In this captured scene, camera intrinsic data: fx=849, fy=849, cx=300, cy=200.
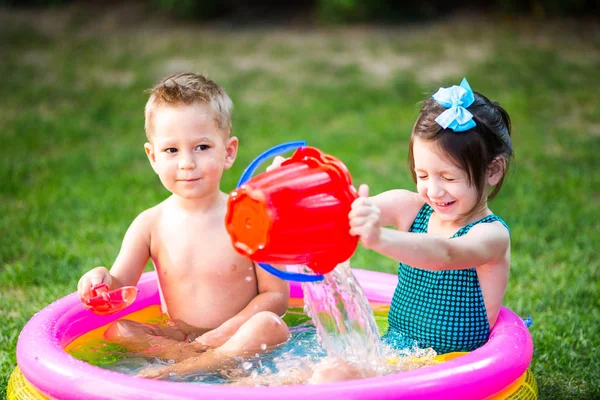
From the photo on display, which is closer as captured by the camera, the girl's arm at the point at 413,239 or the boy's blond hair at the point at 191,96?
the girl's arm at the point at 413,239

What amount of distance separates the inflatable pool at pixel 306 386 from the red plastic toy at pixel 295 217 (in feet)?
1.11

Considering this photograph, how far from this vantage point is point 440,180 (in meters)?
2.67

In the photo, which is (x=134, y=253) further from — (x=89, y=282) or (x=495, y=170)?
(x=495, y=170)

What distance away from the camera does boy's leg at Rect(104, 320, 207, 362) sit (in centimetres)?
287

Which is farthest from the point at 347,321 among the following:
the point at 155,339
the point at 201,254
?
the point at 155,339

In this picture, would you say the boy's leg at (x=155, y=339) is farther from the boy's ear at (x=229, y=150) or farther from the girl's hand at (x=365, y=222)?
the girl's hand at (x=365, y=222)

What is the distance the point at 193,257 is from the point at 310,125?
4362 mm

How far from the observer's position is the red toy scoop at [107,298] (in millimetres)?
2746

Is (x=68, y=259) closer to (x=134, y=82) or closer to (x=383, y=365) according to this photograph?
(x=383, y=365)

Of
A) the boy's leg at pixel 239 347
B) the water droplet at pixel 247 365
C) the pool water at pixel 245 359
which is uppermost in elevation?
the boy's leg at pixel 239 347

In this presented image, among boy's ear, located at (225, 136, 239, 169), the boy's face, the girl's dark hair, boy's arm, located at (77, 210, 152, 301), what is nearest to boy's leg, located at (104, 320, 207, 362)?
boy's arm, located at (77, 210, 152, 301)

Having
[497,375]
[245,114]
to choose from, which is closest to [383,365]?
[497,375]

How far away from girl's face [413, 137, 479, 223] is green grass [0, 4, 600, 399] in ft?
2.96

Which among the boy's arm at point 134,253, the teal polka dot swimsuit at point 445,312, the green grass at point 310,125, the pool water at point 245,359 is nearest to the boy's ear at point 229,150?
the boy's arm at point 134,253
